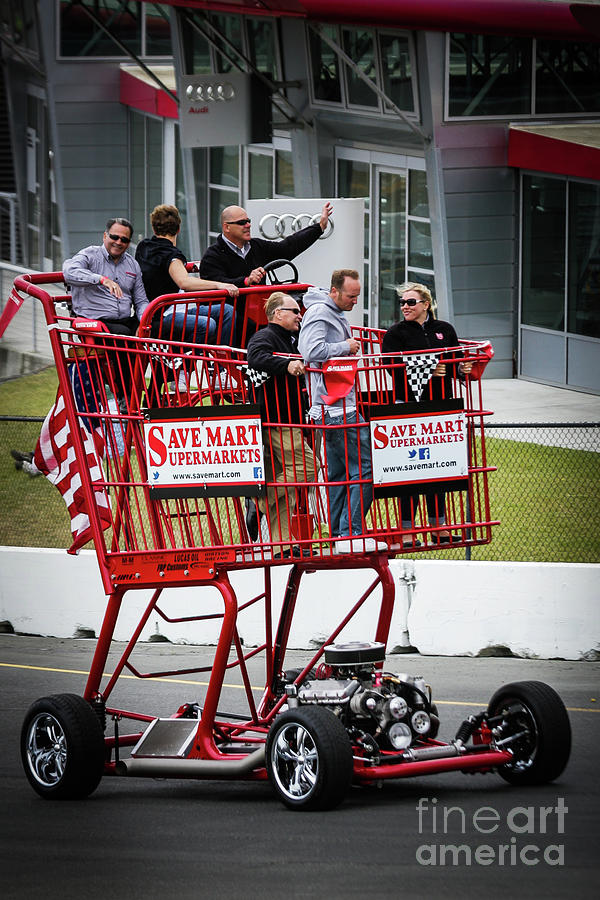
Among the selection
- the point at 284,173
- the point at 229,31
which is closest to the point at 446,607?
the point at 284,173

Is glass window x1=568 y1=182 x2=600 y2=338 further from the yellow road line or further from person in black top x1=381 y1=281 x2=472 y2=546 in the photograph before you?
person in black top x1=381 y1=281 x2=472 y2=546

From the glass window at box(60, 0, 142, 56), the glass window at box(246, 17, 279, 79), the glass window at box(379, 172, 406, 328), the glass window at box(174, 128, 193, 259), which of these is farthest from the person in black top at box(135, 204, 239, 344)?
the glass window at box(60, 0, 142, 56)

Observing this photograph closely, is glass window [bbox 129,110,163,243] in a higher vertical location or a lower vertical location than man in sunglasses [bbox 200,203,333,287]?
higher

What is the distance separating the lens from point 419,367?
6938 millimetres

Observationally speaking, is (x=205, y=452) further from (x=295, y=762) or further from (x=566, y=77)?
(x=566, y=77)

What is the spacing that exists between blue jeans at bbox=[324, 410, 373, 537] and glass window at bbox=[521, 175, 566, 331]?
13884mm

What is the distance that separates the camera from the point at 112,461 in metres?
7.22

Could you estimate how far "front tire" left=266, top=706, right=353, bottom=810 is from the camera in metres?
6.49

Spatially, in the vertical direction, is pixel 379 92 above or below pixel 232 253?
above

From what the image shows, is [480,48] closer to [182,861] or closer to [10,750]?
[10,750]

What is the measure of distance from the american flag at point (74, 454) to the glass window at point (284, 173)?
58.1ft

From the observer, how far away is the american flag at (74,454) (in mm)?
7246

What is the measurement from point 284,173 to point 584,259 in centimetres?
672

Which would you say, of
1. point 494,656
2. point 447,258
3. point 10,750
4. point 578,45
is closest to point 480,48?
point 578,45
